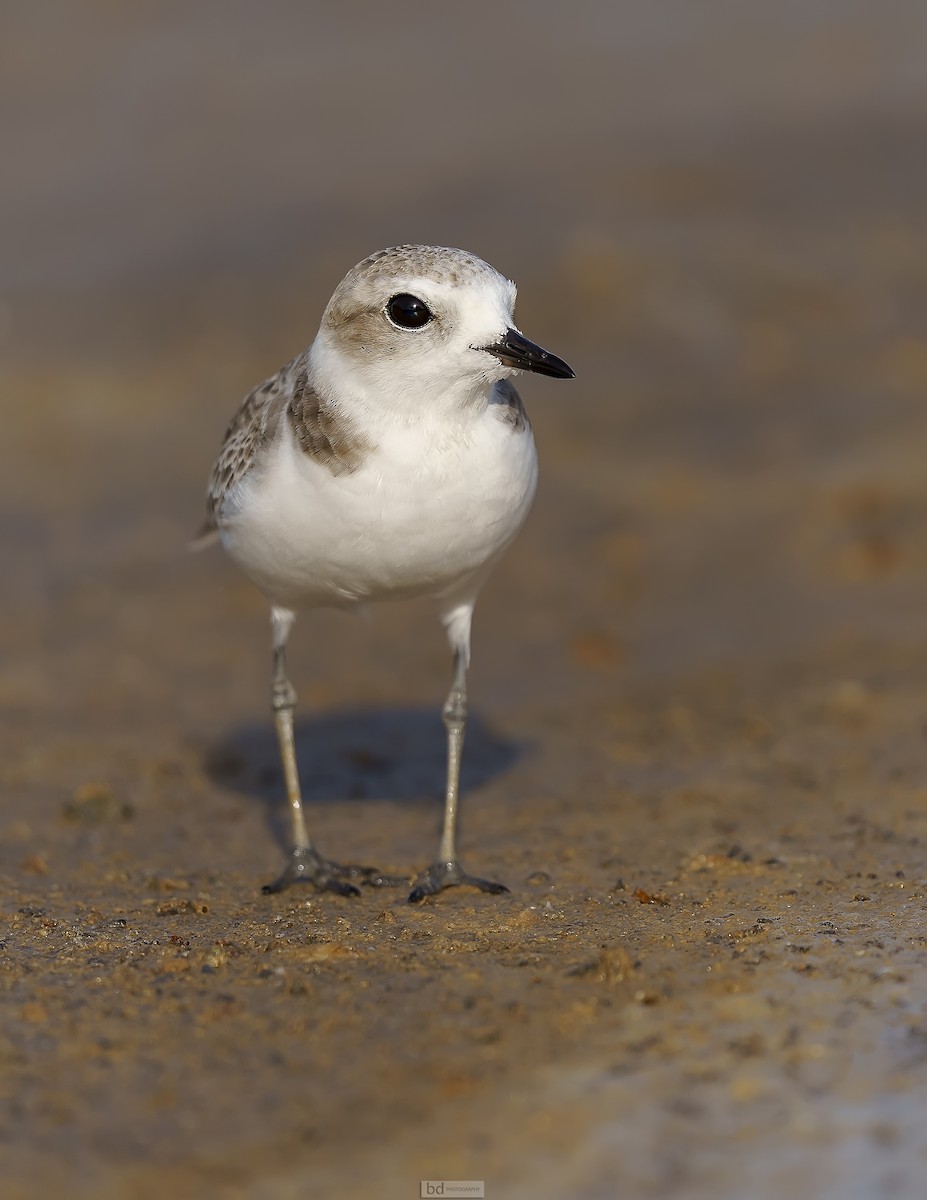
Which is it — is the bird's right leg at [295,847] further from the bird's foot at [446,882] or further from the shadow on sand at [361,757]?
the shadow on sand at [361,757]

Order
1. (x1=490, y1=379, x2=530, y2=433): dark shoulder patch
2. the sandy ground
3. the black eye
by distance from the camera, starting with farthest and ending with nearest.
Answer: (x1=490, y1=379, x2=530, y2=433): dark shoulder patch, the black eye, the sandy ground

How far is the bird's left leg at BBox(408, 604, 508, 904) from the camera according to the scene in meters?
6.11

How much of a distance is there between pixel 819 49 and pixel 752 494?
7.24 m

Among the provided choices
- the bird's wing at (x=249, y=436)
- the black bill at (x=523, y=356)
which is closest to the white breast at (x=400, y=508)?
the bird's wing at (x=249, y=436)

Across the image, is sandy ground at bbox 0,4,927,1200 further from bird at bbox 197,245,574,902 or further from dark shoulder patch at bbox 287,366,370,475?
dark shoulder patch at bbox 287,366,370,475

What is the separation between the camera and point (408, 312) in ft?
18.0

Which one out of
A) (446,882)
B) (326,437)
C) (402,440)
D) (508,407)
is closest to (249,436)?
(326,437)

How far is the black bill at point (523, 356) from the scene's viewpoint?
17.6ft

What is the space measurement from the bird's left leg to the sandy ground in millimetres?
160

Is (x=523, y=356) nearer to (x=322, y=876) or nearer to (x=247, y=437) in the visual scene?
(x=247, y=437)

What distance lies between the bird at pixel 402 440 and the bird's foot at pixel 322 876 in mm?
322

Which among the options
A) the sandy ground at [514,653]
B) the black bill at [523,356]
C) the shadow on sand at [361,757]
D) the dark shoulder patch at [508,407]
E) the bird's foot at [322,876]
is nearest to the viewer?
the sandy ground at [514,653]

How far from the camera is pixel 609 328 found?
12.1m

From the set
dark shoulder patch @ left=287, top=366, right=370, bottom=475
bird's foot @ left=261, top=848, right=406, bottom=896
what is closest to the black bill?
dark shoulder patch @ left=287, top=366, right=370, bottom=475
